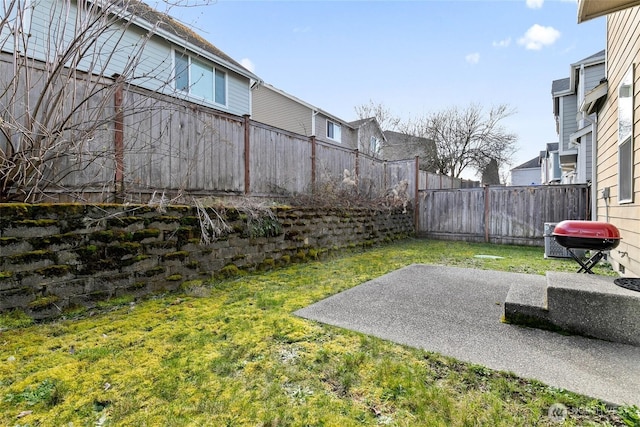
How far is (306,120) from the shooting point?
16.1 metres

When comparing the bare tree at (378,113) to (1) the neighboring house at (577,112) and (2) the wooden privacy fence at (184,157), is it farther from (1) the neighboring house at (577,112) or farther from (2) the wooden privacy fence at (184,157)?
(2) the wooden privacy fence at (184,157)

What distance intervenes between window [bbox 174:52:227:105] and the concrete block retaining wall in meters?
6.46

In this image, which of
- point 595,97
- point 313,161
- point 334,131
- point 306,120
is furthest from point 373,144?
point 595,97

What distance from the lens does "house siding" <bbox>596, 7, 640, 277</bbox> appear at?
11.4 ft

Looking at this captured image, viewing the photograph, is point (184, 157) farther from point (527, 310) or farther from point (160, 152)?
point (527, 310)

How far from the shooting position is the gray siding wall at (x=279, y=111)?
13.9 m

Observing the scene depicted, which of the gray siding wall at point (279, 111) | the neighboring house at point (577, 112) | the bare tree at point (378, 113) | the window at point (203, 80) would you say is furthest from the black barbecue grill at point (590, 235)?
the bare tree at point (378, 113)

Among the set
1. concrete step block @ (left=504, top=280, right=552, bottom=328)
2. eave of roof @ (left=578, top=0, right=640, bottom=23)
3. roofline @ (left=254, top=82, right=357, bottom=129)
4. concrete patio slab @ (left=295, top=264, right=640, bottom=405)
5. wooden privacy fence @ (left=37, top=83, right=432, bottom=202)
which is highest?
roofline @ (left=254, top=82, right=357, bottom=129)

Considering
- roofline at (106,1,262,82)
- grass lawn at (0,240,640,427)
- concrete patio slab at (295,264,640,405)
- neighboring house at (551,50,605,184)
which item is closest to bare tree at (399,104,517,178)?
neighboring house at (551,50,605,184)

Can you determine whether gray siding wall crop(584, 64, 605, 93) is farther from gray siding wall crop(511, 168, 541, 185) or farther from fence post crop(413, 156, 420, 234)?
gray siding wall crop(511, 168, 541, 185)

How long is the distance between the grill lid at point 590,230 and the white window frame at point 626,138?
783mm

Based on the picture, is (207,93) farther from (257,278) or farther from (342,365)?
(342,365)

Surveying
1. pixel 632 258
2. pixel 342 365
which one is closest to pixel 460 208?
pixel 632 258

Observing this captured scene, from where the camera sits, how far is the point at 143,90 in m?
3.91
